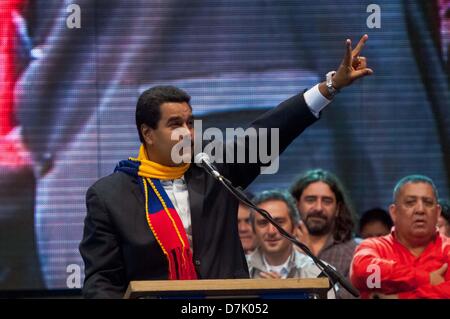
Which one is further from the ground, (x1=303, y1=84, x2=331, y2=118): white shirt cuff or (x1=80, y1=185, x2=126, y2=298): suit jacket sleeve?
(x1=303, y1=84, x2=331, y2=118): white shirt cuff

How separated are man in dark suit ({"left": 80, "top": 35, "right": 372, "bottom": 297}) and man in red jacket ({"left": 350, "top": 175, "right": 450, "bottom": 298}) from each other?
117cm

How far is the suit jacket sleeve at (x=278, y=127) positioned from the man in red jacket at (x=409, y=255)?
1.19 m

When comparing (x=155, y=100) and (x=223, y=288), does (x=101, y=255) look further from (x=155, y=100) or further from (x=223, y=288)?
(x=223, y=288)

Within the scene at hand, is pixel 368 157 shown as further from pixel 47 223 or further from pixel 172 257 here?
pixel 172 257

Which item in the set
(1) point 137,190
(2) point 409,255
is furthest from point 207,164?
(2) point 409,255

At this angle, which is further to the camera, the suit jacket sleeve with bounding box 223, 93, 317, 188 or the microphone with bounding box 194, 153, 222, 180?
the suit jacket sleeve with bounding box 223, 93, 317, 188

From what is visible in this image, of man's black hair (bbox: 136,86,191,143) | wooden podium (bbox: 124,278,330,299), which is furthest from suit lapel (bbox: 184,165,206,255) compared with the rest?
wooden podium (bbox: 124,278,330,299)

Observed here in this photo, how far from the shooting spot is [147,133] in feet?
13.9

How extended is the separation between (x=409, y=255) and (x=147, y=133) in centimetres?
164

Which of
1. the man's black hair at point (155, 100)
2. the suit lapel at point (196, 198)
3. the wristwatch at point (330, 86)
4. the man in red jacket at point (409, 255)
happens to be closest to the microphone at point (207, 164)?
the suit lapel at point (196, 198)

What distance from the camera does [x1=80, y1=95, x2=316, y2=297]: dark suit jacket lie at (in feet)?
13.0

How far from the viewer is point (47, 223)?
687 centimetres

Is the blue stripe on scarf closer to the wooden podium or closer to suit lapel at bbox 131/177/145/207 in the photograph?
suit lapel at bbox 131/177/145/207

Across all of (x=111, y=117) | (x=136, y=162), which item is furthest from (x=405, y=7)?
(x=136, y=162)
